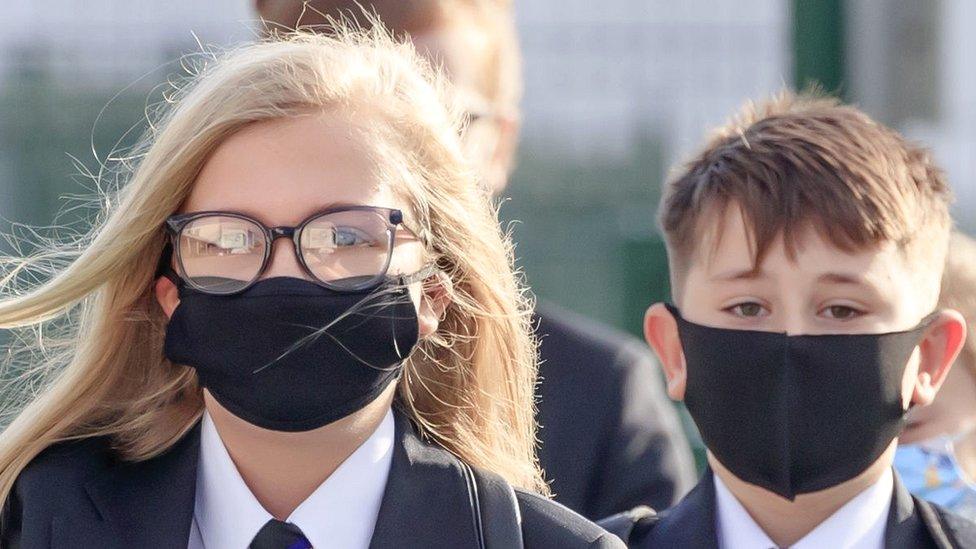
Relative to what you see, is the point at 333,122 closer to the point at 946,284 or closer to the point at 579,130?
the point at 946,284

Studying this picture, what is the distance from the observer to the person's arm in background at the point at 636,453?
10.4 feet

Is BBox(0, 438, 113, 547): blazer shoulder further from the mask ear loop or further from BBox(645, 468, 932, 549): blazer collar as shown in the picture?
the mask ear loop

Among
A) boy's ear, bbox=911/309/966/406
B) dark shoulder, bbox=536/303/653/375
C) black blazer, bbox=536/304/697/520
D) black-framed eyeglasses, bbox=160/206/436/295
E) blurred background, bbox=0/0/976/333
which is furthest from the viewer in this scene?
blurred background, bbox=0/0/976/333

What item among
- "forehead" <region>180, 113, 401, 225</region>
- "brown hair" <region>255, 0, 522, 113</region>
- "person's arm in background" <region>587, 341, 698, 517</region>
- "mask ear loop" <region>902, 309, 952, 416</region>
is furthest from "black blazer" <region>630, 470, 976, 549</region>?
"brown hair" <region>255, 0, 522, 113</region>

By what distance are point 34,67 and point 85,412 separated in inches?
180

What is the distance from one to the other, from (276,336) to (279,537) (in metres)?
0.32

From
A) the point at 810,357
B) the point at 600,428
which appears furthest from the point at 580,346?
the point at 810,357

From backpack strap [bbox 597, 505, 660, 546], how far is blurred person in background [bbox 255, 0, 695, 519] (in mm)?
329

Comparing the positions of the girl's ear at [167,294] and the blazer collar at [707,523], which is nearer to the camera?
the girl's ear at [167,294]

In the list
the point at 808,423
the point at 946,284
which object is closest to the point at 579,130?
the point at 946,284

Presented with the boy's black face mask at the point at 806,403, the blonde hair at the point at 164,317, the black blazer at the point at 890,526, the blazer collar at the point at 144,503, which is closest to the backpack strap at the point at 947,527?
the black blazer at the point at 890,526

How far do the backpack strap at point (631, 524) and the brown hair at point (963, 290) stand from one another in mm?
962

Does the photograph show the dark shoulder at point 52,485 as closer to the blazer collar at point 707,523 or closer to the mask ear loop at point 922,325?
the blazer collar at point 707,523

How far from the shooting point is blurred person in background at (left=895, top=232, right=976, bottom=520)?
322 cm
